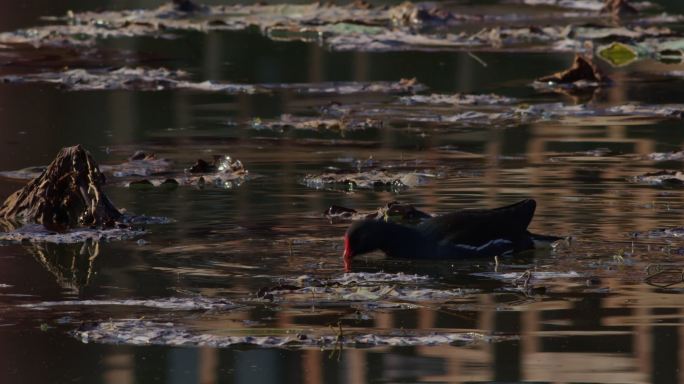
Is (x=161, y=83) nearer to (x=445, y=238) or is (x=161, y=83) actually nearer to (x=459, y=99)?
(x=459, y=99)

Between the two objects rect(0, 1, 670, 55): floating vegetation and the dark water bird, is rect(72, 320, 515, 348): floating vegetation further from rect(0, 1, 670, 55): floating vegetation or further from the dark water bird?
rect(0, 1, 670, 55): floating vegetation

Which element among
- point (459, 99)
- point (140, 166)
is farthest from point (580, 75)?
point (140, 166)

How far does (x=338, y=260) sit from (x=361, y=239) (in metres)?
0.18

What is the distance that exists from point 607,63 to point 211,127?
7.61 m

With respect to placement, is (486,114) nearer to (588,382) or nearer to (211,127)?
(211,127)

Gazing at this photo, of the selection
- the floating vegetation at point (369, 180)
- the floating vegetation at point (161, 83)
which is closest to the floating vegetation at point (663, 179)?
the floating vegetation at point (369, 180)

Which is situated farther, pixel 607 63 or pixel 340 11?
pixel 340 11

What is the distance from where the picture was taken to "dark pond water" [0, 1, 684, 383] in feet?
27.2

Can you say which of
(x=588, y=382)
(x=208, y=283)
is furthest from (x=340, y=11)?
(x=588, y=382)

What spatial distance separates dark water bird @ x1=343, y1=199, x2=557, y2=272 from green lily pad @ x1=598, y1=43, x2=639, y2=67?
1346cm

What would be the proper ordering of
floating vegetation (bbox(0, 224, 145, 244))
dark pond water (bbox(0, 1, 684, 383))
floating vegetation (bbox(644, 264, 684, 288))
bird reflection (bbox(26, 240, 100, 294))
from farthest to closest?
floating vegetation (bbox(0, 224, 145, 244)), bird reflection (bbox(26, 240, 100, 294)), floating vegetation (bbox(644, 264, 684, 288)), dark pond water (bbox(0, 1, 684, 383))

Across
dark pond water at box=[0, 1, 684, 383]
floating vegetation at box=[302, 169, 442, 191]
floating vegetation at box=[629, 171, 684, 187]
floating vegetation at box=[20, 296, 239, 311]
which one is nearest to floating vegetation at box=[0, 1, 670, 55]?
dark pond water at box=[0, 1, 684, 383]

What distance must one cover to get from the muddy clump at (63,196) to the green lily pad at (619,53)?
42.3ft

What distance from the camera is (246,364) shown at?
8.20m
